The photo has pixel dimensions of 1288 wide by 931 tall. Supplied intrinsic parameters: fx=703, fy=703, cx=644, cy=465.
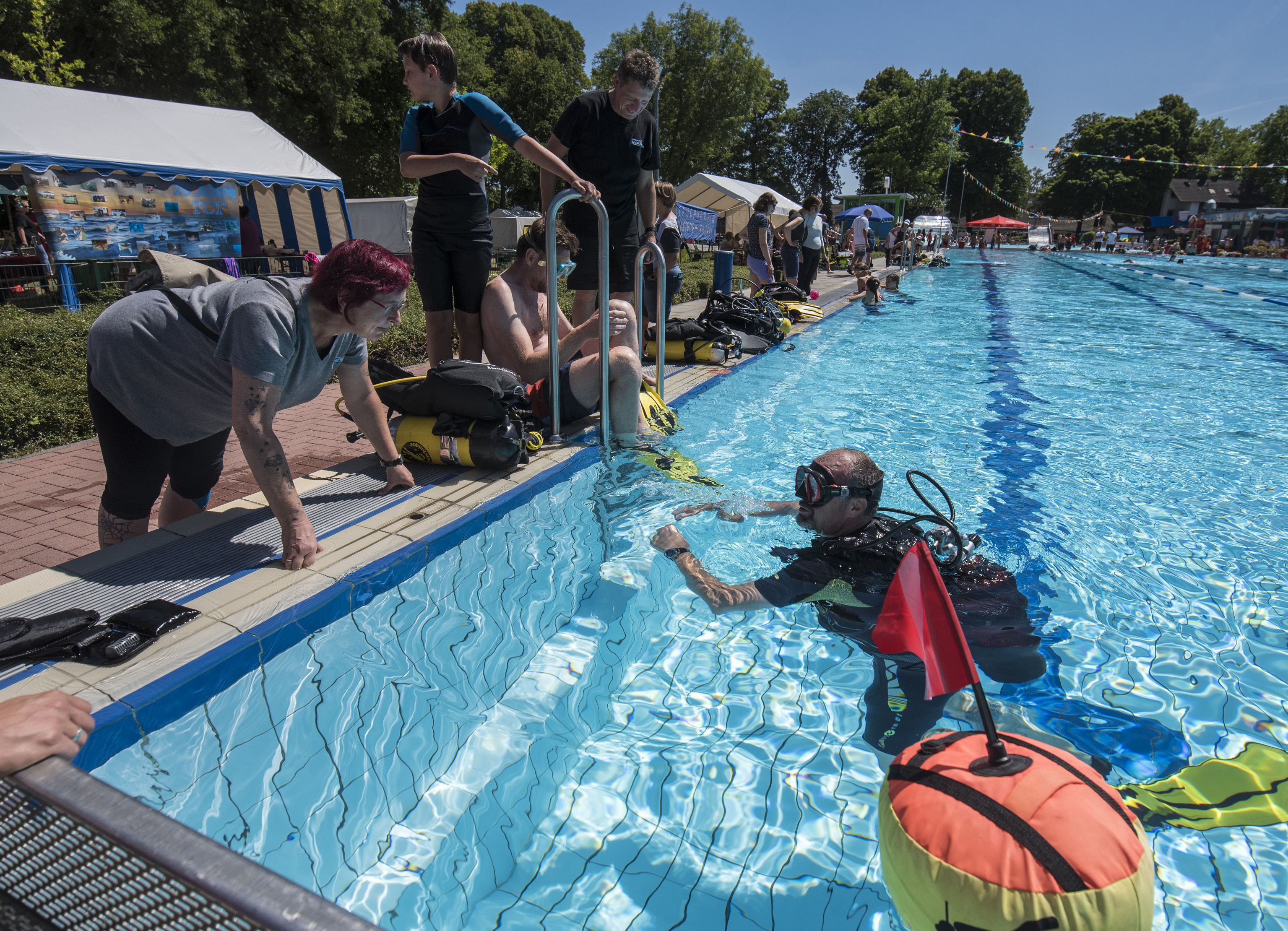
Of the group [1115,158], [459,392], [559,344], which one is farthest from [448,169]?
[1115,158]

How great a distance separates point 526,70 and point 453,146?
41171mm

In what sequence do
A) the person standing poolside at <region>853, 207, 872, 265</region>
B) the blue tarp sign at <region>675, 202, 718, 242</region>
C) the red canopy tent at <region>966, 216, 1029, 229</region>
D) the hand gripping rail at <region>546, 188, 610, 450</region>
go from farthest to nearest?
the red canopy tent at <region>966, 216, 1029, 229</region>, the person standing poolside at <region>853, 207, 872, 265</region>, the blue tarp sign at <region>675, 202, 718, 242</region>, the hand gripping rail at <region>546, 188, 610, 450</region>

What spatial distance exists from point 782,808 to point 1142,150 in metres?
88.5

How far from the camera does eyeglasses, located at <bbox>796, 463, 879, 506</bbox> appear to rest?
2480 millimetres

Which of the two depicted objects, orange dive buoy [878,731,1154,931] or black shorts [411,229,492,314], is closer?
orange dive buoy [878,731,1154,931]

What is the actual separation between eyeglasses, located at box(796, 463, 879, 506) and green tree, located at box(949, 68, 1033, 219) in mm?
75147

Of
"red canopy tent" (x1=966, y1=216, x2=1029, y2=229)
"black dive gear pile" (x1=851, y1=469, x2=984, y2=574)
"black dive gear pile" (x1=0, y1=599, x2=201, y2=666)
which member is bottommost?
"black dive gear pile" (x1=0, y1=599, x2=201, y2=666)

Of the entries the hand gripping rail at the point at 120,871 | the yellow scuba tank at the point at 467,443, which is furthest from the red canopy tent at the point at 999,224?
the hand gripping rail at the point at 120,871

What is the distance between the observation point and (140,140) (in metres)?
12.8

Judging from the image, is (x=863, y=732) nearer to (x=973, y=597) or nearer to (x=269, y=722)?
(x=973, y=597)

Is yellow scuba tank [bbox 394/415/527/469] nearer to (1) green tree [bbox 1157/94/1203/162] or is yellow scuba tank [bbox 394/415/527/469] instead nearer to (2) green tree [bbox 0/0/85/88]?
(2) green tree [bbox 0/0/85/88]

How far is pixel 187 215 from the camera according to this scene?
13.9 metres

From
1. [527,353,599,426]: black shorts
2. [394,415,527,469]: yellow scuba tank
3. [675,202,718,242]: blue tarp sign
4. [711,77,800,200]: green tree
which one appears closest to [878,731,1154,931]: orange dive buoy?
[394,415,527,469]: yellow scuba tank

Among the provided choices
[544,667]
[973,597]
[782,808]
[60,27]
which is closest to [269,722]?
[544,667]
